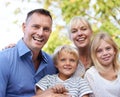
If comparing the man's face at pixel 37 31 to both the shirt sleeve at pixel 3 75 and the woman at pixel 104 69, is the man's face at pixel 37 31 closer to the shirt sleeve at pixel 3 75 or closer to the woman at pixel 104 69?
the shirt sleeve at pixel 3 75

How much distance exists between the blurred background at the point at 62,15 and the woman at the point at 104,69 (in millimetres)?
1408

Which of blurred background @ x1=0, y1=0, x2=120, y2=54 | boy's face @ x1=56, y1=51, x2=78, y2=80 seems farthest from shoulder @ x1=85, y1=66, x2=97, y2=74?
blurred background @ x1=0, y1=0, x2=120, y2=54

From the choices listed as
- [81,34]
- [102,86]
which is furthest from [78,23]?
[102,86]

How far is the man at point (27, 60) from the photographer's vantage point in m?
3.03

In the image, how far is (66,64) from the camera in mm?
3213

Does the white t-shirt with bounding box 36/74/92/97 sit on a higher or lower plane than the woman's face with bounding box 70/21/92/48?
lower

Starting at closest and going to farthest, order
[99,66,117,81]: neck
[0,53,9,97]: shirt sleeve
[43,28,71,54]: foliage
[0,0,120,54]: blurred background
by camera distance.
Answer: [0,53,9,97]: shirt sleeve, [99,66,117,81]: neck, [0,0,120,54]: blurred background, [43,28,71,54]: foliage

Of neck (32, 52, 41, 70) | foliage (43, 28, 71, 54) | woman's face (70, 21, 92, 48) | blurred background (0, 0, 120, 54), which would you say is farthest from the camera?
foliage (43, 28, 71, 54)

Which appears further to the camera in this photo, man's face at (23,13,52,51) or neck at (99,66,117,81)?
neck at (99,66,117,81)

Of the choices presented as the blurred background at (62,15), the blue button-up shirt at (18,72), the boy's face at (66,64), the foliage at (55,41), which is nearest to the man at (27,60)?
the blue button-up shirt at (18,72)

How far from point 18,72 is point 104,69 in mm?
803

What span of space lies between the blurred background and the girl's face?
144 cm

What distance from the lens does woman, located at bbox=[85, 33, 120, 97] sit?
323cm

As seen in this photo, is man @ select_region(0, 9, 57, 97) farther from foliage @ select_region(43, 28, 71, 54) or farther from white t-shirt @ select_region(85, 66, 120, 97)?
foliage @ select_region(43, 28, 71, 54)
